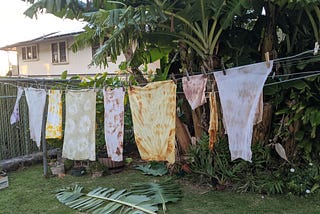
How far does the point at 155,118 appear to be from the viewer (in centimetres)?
414

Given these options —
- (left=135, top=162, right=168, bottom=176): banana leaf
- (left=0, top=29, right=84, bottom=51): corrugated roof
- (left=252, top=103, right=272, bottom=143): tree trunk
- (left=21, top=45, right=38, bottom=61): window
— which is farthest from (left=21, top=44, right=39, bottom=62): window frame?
(left=252, top=103, right=272, bottom=143): tree trunk

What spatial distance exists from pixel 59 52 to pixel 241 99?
43.5 feet

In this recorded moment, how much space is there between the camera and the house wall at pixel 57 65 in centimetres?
1345

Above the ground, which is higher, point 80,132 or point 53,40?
point 53,40

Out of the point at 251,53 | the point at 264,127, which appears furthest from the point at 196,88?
the point at 251,53

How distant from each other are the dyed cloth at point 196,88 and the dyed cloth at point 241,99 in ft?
0.87

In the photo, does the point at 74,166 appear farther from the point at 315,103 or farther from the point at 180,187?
the point at 315,103

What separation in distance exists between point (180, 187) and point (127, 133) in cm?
256

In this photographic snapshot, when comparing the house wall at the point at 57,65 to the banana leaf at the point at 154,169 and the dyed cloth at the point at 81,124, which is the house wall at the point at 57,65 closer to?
the banana leaf at the point at 154,169

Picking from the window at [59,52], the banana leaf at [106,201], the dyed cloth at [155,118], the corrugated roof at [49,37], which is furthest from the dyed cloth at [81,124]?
the window at [59,52]

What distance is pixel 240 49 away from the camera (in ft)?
16.4

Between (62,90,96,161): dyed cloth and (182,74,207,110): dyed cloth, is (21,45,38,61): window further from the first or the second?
(182,74,207,110): dyed cloth

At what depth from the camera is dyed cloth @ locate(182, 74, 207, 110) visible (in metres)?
3.79

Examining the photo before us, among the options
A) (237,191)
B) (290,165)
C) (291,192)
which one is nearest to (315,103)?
(290,165)
